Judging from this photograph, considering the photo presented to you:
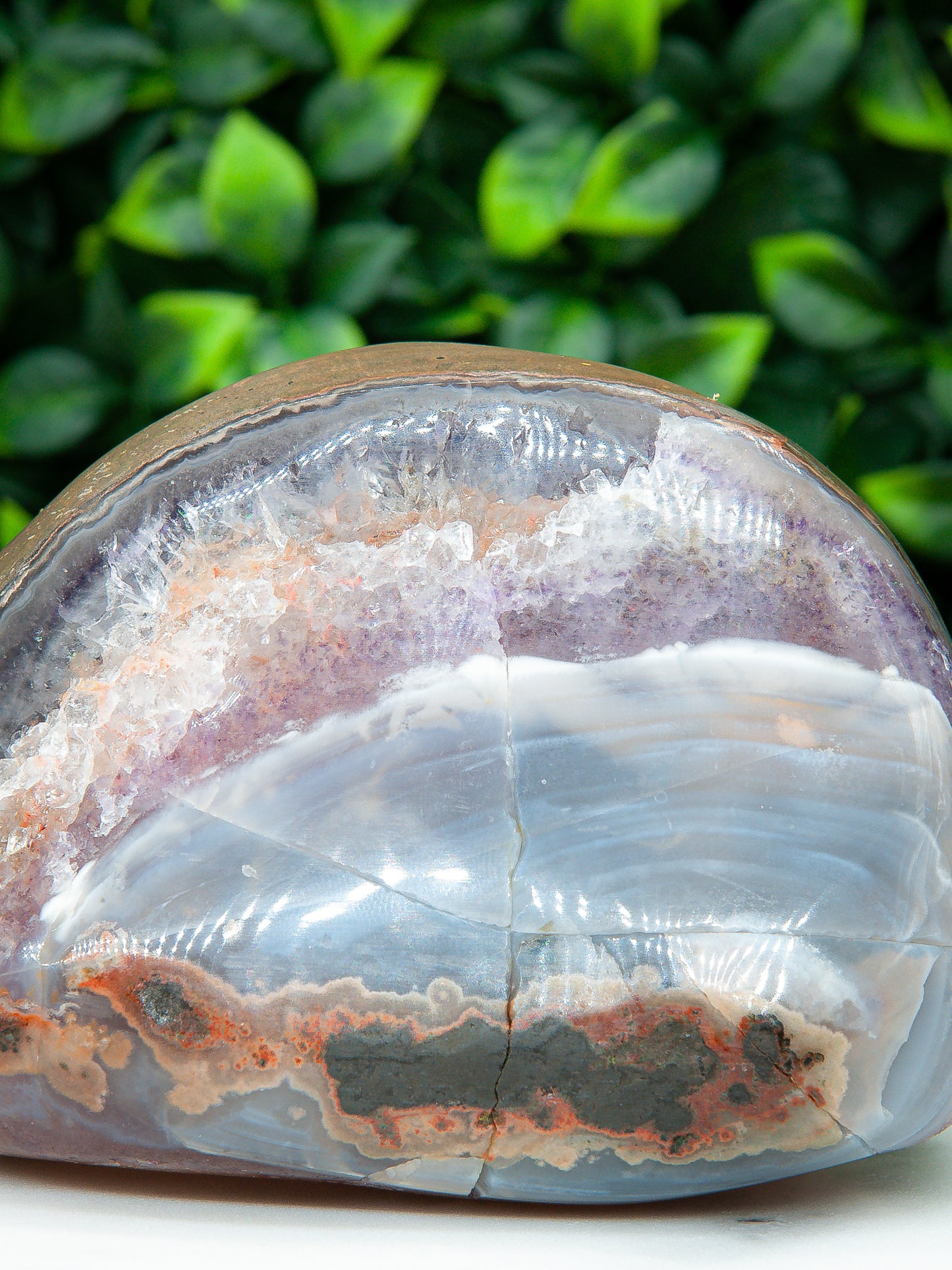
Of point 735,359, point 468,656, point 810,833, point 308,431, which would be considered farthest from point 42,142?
point 810,833

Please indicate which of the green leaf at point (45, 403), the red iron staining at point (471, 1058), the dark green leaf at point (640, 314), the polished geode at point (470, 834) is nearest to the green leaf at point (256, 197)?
the green leaf at point (45, 403)

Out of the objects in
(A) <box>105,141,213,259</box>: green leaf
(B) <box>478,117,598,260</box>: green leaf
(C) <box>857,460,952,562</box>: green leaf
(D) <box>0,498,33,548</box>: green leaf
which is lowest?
(D) <box>0,498,33,548</box>: green leaf

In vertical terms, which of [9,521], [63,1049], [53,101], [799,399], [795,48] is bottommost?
[9,521]

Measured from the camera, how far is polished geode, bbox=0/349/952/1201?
49 centimetres

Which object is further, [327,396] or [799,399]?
[799,399]

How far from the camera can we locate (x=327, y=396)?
1.80 ft

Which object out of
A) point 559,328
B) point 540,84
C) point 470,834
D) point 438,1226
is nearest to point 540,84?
point 540,84

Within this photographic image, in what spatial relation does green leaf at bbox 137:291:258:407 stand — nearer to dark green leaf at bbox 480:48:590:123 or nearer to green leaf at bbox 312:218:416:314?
green leaf at bbox 312:218:416:314

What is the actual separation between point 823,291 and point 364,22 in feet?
1.69

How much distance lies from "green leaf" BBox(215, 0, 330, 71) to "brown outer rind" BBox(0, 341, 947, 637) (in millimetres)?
714

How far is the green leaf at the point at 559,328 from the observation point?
1151mm

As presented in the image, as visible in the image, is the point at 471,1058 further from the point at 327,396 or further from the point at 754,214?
the point at 754,214

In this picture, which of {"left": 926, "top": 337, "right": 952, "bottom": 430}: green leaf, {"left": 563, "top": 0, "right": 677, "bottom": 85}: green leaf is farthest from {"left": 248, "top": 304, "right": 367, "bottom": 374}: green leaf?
{"left": 926, "top": 337, "right": 952, "bottom": 430}: green leaf

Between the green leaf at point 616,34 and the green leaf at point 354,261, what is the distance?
245mm
